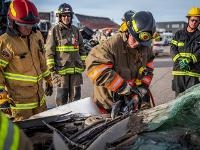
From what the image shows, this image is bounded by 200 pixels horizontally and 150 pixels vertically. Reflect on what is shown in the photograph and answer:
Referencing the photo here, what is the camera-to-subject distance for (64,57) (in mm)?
5934

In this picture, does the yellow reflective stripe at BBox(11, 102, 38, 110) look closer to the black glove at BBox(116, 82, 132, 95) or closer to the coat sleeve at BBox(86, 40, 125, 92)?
the coat sleeve at BBox(86, 40, 125, 92)

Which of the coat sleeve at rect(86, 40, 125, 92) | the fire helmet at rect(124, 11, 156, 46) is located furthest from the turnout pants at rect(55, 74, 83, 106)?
the fire helmet at rect(124, 11, 156, 46)

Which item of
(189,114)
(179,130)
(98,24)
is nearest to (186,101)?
(189,114)

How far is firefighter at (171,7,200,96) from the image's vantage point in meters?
5.69

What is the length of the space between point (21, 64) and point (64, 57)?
82.4 inches

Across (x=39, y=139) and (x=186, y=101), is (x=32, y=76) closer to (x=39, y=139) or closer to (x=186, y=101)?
(x=39, y=139)

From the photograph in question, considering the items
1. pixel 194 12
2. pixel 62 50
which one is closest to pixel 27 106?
pixel 62 50

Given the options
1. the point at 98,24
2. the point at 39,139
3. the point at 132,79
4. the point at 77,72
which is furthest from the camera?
the point at 98,24

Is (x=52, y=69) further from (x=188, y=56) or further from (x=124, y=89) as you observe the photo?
(x=124, y=89)

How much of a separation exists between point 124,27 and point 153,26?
0.32 m

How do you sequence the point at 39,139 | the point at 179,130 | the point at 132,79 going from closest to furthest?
the point at 179,130 < the point at 39,139 < the point at 132,79

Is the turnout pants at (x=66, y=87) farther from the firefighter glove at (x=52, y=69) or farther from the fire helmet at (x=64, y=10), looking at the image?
the fire helmet at (x=64, y=10)

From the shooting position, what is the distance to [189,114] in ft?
7.79

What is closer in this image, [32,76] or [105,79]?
[105,79]
